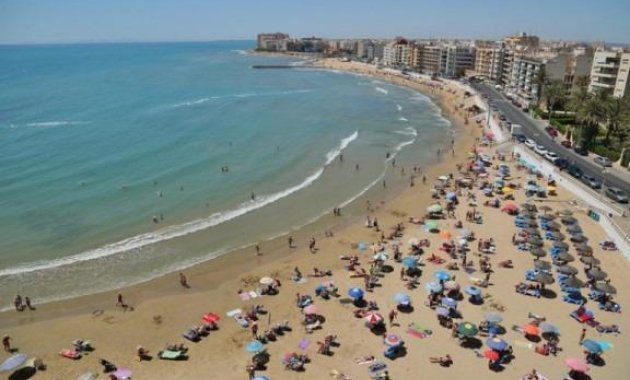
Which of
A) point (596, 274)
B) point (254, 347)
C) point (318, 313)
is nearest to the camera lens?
point (254, 347)

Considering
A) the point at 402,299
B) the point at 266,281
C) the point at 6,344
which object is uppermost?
the point at 402,299

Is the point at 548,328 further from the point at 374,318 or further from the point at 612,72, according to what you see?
the point at 612,72

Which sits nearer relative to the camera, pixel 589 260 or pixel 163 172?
pixel 589 260

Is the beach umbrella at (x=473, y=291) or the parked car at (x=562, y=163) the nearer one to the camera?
the beach umbrella at (x=473, y=291)

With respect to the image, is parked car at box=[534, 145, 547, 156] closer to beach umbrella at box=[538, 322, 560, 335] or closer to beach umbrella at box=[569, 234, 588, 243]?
beach umbrella at box=[569, 234, 588, 243]

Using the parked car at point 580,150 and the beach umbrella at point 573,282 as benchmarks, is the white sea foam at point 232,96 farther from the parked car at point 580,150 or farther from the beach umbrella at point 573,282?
the beach umbrella at point 573,282

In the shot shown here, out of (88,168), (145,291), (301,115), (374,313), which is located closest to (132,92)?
(301,115)

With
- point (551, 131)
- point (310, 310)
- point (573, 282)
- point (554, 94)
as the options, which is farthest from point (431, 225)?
point (554, 94)

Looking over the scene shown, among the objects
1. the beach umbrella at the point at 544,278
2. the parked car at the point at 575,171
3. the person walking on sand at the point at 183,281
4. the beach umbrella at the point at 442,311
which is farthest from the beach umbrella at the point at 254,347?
the parked car at the point at 575,171
